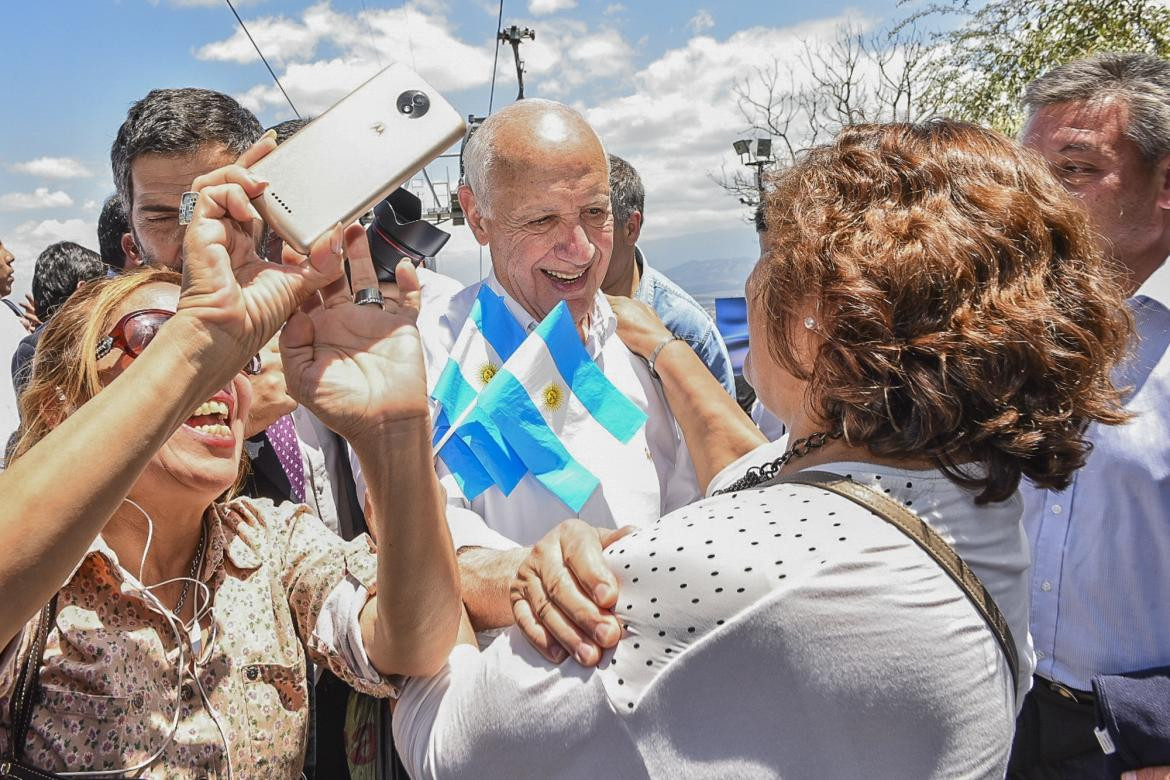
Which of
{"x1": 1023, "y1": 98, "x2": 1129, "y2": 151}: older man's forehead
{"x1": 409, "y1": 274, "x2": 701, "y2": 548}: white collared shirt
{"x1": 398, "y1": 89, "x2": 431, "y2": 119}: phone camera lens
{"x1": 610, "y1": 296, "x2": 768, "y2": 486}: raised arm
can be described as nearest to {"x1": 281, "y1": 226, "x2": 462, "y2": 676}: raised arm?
{"x1": 398, "y1": 89, "x2": 431, "y2": 119}: phone camera lens

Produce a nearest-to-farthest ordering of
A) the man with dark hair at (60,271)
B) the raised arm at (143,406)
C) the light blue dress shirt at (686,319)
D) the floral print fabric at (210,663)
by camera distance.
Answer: the raised arm at (143,406) → the floral print fabric at (210,663) → the light blue dress shirt at (686,319) → the man with dark hair at (60,271)

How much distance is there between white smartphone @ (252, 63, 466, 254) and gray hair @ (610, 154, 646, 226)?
10.1 ft

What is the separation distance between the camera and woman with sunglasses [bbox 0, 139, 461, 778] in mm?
983

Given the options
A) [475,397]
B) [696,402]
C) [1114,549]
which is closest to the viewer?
[1114,549]

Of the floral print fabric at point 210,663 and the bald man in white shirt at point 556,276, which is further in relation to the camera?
the bald man in white shirt at point 556,276

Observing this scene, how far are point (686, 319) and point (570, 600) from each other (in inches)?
111

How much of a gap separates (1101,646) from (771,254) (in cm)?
136

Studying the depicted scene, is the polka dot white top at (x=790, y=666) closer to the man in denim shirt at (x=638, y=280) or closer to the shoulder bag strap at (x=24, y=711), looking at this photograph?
the shoulder bag strap at (x=24, y=711)

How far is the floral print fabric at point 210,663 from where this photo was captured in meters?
1.34

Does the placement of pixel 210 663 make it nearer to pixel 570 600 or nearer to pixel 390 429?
pixel 390 429

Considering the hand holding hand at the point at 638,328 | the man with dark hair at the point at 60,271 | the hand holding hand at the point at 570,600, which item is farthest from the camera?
the man with dark hair at the point at 60,271

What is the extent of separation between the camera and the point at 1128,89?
89.8 inches

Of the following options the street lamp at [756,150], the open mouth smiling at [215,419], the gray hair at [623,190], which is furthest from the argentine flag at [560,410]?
the street lamp at [756,150]

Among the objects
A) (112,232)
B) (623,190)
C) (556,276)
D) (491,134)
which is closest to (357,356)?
(556,276)
